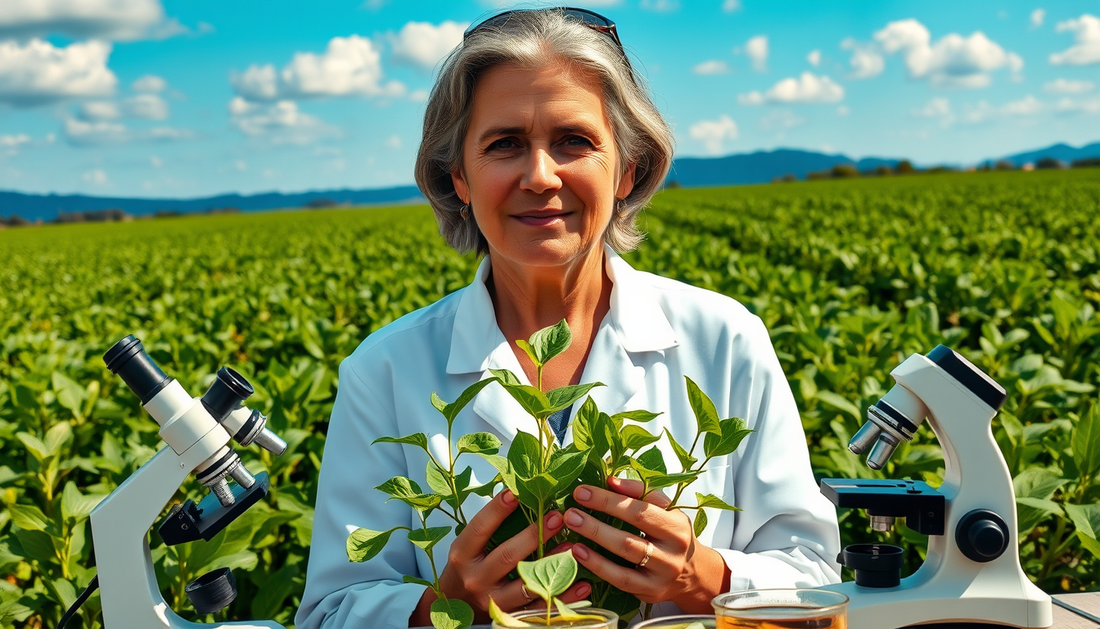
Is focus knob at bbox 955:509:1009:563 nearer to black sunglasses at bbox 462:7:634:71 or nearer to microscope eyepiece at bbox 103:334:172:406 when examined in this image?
microscope eyepiece at bbox 103:334:172:406


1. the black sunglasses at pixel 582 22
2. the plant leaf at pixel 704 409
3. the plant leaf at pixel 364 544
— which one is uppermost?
the black sunglasses at pixel 582 22

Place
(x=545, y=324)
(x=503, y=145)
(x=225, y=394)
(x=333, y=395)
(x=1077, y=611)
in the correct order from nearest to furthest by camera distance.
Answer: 1. (x=225, y=394)
2. (x=1077, y=611)
3. (x=503, y=145)
4. (x=545, y=324)
5. (x=333, y=395)

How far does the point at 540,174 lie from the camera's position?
6.00ft

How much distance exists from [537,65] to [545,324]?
2.14ft

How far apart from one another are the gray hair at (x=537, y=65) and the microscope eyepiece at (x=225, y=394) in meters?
1.04

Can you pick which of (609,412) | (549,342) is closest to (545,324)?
(609,412)

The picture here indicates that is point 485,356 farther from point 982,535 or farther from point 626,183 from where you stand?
point 982,535

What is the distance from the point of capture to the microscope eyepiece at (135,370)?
113 cm

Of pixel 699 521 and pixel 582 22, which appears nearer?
pixel 699 521

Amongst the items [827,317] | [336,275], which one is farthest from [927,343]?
[336,275]

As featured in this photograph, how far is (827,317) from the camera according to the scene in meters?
4.73

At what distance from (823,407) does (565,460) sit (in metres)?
2.23

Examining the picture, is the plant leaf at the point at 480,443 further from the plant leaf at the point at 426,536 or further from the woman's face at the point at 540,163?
the woman's face at the point at 540,163

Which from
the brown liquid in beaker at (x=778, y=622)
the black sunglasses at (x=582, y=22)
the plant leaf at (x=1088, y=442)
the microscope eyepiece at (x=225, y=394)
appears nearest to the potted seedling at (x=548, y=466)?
the brown liquid in beaker at (x=778, y=622)
